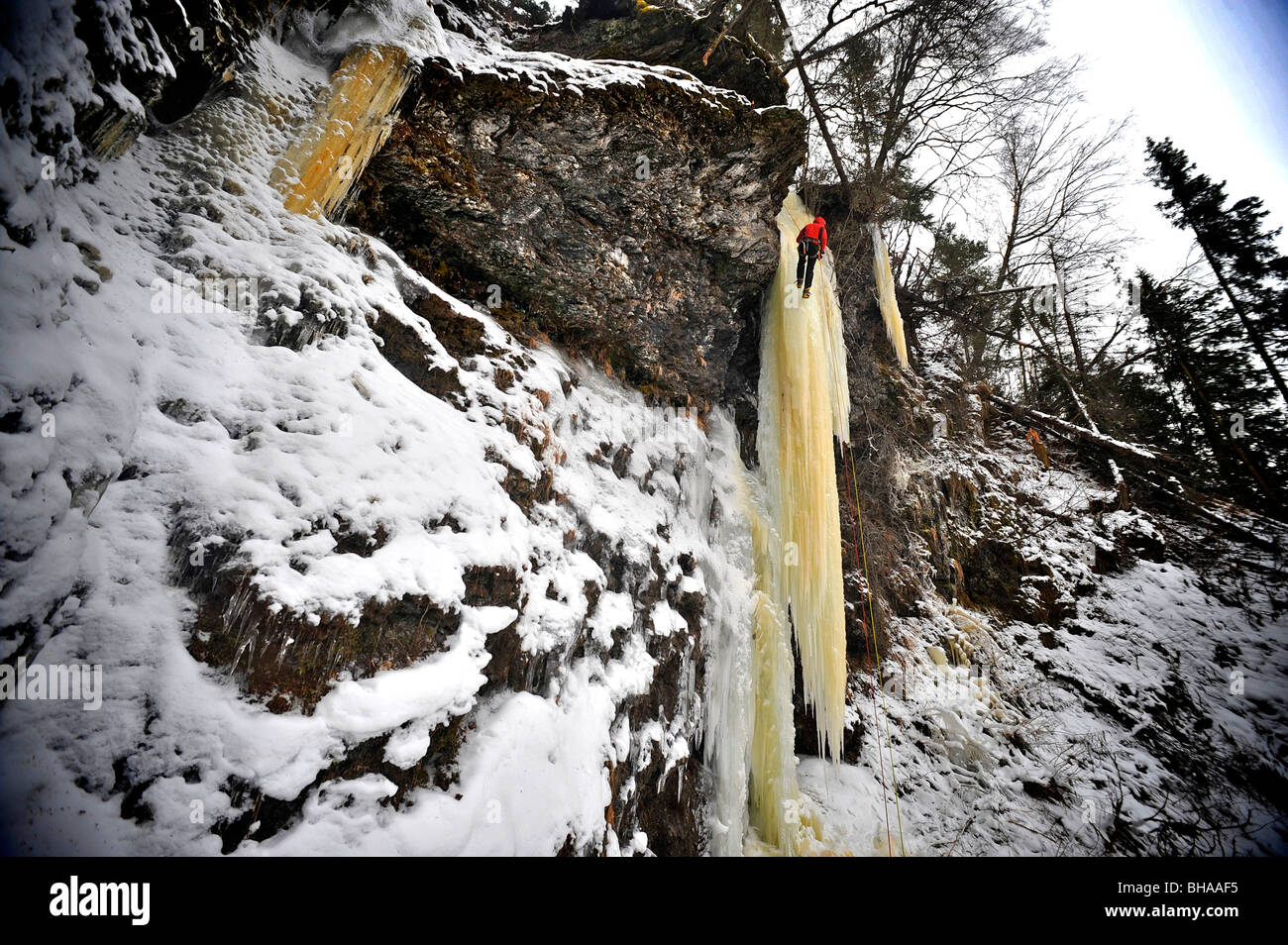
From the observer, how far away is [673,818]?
11.0 ft

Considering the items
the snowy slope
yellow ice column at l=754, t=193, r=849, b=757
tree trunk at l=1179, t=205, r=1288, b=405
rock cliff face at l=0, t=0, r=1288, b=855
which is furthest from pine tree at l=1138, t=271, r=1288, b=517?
the snowy slope

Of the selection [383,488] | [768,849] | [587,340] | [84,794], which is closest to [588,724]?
[383,488]

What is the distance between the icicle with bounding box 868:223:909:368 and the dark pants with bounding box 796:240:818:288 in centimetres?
278

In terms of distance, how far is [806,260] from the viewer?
504cm

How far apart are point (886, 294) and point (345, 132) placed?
300 inches

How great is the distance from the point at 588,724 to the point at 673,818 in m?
1.34

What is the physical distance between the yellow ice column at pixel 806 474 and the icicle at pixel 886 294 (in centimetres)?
220

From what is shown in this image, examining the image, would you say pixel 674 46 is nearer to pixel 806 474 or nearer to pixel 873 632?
pixel 806 474

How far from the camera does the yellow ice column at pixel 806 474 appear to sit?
14.9ft

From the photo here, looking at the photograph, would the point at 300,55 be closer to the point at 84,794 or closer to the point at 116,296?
the point at 116,296

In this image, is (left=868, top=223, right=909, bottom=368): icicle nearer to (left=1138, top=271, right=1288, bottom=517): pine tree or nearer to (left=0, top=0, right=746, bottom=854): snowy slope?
(left=1138, top=271, right=1288, bottom=517): pine tree

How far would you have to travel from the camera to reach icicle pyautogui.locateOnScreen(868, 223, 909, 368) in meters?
7.09

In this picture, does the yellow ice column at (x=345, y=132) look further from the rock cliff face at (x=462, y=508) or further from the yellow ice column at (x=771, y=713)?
the yellow ice column at (x=771, y=713)

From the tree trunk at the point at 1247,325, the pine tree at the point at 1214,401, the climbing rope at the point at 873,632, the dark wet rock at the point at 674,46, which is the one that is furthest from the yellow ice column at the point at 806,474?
Result: the tree trunk at the point at 1247,325
